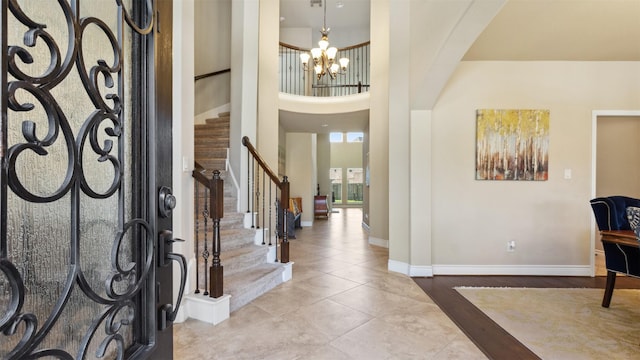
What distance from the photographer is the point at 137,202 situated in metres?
0.72

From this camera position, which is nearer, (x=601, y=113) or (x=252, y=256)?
(x=252, y=256)

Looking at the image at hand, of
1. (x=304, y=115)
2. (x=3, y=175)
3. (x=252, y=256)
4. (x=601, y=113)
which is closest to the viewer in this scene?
(x=3, y=175)

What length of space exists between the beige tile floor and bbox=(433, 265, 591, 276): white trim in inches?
25.6

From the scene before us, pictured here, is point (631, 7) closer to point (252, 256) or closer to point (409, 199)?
point (409, 199)

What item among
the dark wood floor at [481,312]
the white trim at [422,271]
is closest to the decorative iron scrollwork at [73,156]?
the dark wood floor at [481,312]

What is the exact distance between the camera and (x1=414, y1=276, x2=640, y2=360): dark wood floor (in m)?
2.15

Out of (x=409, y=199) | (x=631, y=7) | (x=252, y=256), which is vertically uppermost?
(x=631, y=7)

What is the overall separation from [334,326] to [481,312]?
1421 mm

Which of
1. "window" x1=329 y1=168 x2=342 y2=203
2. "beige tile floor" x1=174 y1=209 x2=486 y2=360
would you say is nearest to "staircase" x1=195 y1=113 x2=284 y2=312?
"beige tile floor" x1=174 y1=209 x2=486 y2=360

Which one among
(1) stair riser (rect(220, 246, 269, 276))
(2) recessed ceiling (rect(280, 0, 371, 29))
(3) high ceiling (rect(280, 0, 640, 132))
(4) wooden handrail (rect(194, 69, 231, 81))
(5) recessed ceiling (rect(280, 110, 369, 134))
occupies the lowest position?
(1) stair riser (rect(220, 246, 269, 276))

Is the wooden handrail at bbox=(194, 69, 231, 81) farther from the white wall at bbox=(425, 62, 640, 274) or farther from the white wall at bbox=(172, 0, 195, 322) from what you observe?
the white wall at bbox=(425, 62, 640, 274)

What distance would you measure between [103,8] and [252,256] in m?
3.08

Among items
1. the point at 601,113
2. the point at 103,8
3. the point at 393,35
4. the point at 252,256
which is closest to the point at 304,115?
the point at 393,35

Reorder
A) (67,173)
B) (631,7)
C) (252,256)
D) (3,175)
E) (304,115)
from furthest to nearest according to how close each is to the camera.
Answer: (304,115), (252,256), (631,7), (67,173), (3,175)
